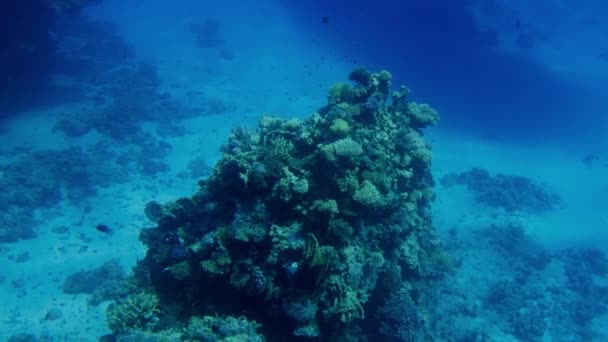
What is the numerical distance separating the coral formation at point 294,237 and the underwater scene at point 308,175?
0.05 metres

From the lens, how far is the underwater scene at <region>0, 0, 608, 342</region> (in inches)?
357

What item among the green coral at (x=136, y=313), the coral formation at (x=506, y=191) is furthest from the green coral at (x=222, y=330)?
the coral formation at (x=506, y=191)

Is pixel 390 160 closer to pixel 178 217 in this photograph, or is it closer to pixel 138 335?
pixel 178 217

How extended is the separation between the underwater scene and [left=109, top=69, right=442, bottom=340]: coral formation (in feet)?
0.17

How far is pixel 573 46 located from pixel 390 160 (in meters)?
43.6

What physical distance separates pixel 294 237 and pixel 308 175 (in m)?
1.72

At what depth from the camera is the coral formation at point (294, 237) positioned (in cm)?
834

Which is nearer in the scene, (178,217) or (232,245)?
(232,245)

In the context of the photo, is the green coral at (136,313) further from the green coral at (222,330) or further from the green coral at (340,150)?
the green coral at (340,150)

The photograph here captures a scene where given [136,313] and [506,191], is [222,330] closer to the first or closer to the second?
[136,313]

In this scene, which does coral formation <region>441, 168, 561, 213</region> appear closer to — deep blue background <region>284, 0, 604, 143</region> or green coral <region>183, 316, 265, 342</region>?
deep blue background <region>284, 0, 604, 143</region>

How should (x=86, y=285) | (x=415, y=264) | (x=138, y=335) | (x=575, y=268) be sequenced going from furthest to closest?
1. (x=575, y=268)
2. (x=86, y=285)
3. (x=415, y=264)
4. (x=138, y=335)

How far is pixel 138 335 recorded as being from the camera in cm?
783

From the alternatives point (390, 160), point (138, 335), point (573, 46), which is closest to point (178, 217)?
point (138, 335)
